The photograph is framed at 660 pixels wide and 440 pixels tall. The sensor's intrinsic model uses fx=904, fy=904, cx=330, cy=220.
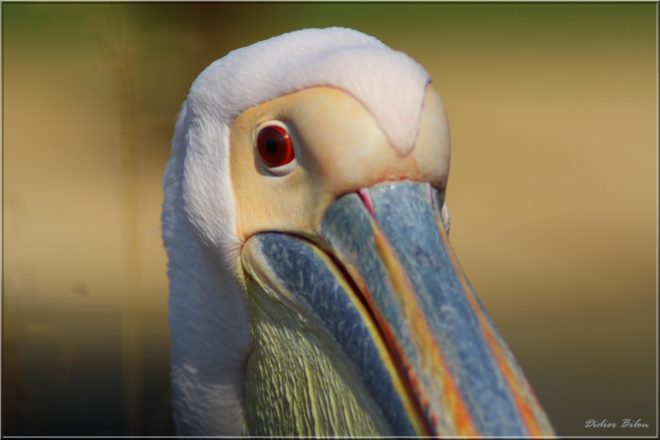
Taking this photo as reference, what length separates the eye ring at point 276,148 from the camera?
1.31m

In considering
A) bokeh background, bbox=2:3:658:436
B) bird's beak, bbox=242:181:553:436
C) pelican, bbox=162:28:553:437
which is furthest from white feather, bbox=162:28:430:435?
bokeh background, bbox=2:3:658:436

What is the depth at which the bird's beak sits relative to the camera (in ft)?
3.65

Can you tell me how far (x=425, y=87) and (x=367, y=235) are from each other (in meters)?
0.24

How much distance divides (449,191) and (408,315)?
2.37 meters

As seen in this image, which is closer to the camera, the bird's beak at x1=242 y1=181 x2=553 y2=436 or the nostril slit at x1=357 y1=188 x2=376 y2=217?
the bird's beak at x1=242 y1=181 x2=553 y2=436

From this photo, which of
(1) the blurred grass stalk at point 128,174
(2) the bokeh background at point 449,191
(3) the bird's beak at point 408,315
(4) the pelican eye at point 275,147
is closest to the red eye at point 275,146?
(4) the pelican eye at point 275,147

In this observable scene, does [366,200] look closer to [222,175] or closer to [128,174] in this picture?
[222,175]

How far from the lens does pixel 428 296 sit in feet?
3.82

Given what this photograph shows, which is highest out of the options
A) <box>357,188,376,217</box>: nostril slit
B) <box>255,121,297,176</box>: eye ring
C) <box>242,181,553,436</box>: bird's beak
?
<box>255,121,297,176</box>: eye ring

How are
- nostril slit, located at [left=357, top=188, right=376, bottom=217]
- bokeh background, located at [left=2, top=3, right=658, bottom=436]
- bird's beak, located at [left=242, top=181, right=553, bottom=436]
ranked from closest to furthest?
bird's beak, located at [left=242, top=181, right=553, bottom=436], nostril slit, located at [left=357, top=188, right=376, bottom=217], bokeh background, located at [left=2, top=3, right=658, bottom=436]

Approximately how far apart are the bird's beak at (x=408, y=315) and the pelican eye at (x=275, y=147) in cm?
11

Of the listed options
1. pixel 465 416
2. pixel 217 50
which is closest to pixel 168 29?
pixel 217 50

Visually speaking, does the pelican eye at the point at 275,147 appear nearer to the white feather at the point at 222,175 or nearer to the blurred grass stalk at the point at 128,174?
the white feather at the point at 222,175

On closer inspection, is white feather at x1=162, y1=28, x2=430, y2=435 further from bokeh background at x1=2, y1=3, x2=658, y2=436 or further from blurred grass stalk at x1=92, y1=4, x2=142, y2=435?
blurred grass stalk at x1=92, y1=4, x2=142, y2=435
